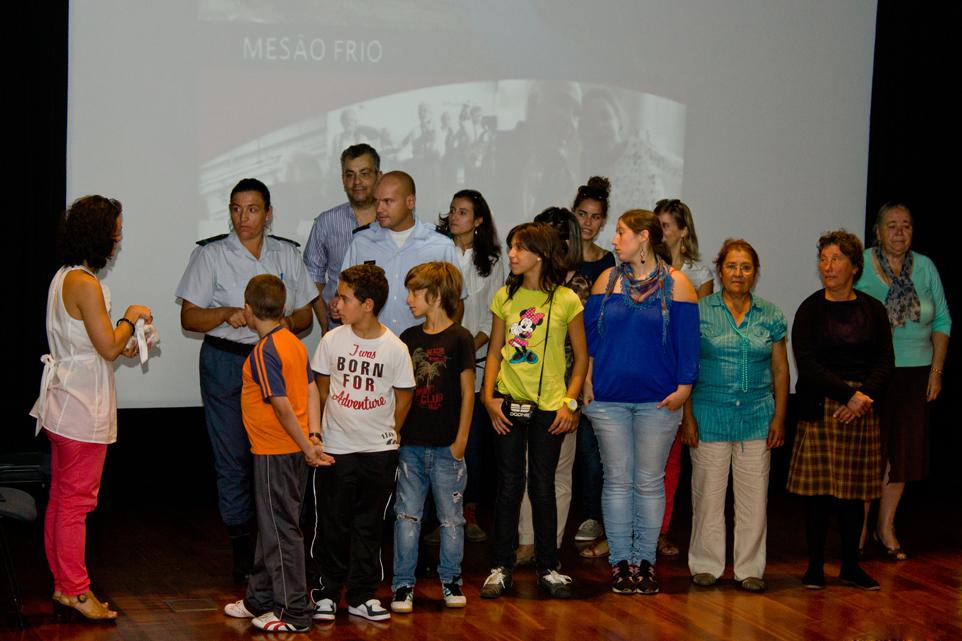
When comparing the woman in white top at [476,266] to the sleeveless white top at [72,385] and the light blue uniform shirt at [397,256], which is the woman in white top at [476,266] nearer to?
the light blue uniform shirt at [397,256]

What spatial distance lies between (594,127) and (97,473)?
349cm

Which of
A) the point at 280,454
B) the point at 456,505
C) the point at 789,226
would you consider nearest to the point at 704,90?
the point at 789,226

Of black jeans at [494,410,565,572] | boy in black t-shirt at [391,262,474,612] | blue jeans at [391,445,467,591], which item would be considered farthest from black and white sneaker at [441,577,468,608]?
black jeans at [494,410,565,572]

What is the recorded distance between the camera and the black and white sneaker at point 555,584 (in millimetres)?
4570

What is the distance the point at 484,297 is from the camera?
5383 millimetres

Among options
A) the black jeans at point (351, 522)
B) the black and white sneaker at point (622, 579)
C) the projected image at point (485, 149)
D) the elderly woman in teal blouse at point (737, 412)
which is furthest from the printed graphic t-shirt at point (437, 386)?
the projected image at point (485, 149)

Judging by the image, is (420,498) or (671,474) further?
(671,474)

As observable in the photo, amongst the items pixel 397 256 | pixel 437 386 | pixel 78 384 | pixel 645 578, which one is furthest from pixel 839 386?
pixel 78 384

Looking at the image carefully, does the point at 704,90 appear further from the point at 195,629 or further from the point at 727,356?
the point at 195,629

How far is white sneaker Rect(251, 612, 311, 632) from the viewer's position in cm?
402

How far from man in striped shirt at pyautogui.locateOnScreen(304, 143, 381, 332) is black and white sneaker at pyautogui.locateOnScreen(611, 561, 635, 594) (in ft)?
5.60

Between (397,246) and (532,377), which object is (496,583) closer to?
(532,377)

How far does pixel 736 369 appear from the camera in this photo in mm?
4668

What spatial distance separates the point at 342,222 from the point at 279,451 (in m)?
1.74
